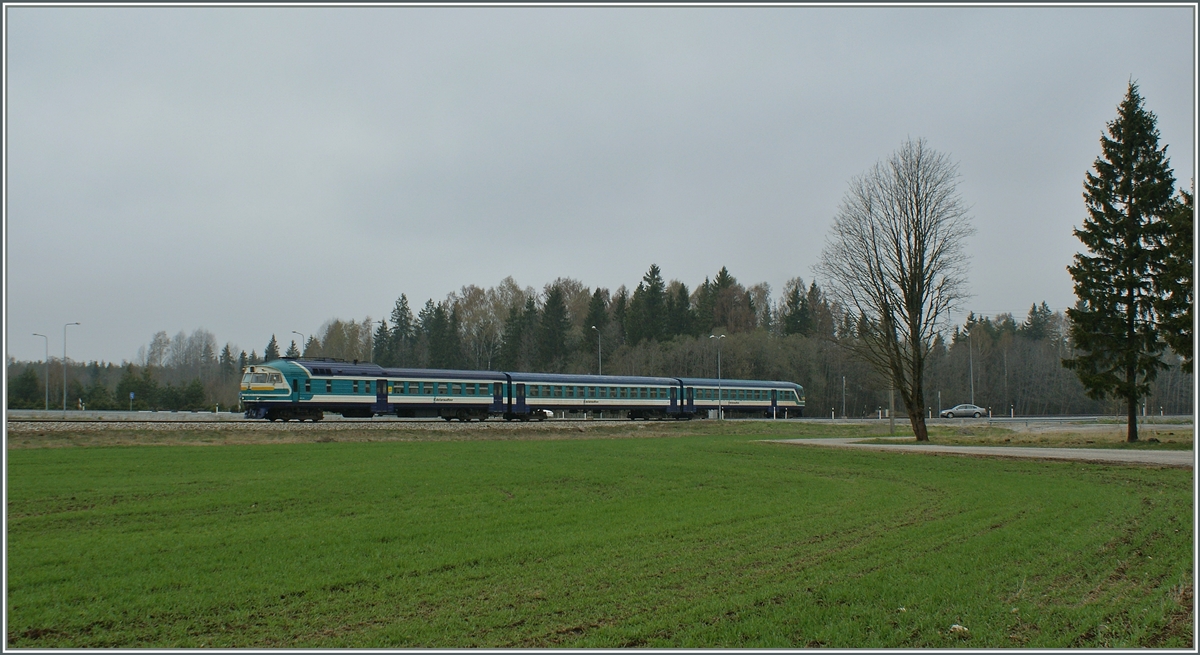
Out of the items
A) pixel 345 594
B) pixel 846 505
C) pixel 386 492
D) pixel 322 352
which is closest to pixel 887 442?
pixel 846 505

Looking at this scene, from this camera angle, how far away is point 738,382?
58.8 metres

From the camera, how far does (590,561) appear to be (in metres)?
8.47

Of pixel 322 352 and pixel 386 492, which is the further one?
pixel 322 352

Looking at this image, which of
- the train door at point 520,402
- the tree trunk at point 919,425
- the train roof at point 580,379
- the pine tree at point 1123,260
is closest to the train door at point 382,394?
the train roof at point 580,379

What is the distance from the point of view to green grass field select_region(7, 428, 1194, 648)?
20.3ft

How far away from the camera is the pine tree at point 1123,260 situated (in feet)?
98.9

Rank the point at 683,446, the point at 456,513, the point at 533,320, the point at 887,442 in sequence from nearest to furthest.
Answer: the point at 456,513
the point at 683,446
the point at 887,442
the point at 533,320

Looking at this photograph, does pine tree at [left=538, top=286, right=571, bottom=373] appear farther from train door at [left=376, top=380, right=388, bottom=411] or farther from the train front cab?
the train front cab

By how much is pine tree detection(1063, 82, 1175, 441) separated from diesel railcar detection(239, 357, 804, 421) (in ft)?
89.1

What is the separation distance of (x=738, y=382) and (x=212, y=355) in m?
93.8

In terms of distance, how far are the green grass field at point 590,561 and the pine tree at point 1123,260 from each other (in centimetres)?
1653

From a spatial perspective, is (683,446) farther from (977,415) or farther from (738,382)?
(977,415)

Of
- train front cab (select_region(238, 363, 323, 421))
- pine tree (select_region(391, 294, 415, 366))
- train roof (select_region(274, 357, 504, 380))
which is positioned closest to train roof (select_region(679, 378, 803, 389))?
train roof (select_region(274, 357, 504, 380))

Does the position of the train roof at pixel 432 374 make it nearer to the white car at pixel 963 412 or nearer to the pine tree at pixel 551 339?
the white car at pixel 963 412
